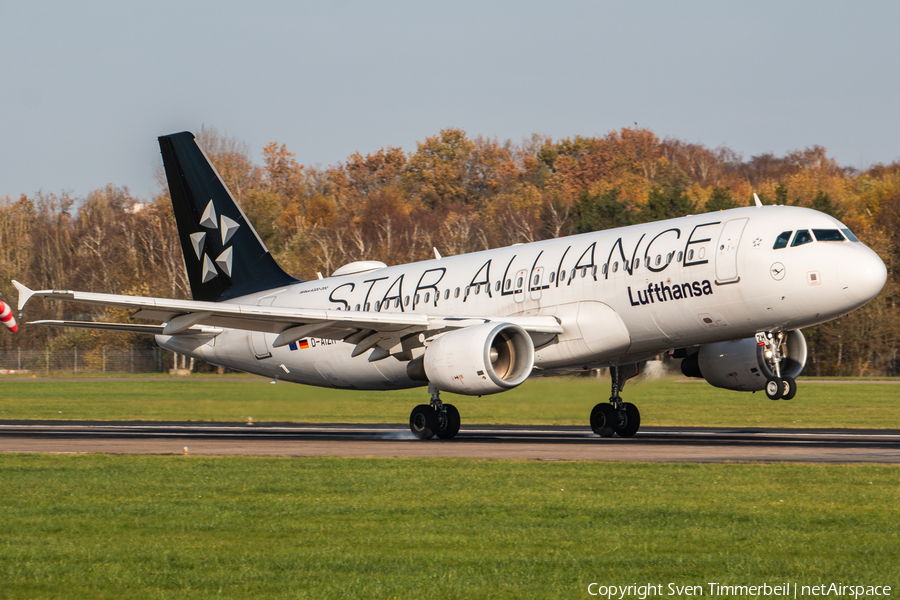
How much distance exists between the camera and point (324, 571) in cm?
988

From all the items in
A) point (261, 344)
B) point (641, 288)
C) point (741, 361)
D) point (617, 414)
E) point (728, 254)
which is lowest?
point (617, 414)

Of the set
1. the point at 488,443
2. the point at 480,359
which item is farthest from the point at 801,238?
the point at 488,443

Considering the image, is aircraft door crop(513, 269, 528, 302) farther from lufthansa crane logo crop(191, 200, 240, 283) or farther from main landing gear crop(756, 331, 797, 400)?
lufthansa crane logo crop(191, 200, 240, 283)

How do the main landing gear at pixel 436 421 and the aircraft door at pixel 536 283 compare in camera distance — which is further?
the main landing gear at pixel 436 421

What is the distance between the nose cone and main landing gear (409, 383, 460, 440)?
31.0ft

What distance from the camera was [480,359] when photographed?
23.0 metres

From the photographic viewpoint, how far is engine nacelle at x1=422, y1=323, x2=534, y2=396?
23.1 metres

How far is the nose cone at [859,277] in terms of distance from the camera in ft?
70.7

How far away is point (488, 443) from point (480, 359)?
2717mm

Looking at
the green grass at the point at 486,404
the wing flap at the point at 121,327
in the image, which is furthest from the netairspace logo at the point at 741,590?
the wing flap at the point at 121,327

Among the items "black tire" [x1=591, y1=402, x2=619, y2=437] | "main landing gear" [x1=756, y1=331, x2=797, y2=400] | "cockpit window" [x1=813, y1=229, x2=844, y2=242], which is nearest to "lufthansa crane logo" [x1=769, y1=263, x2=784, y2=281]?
"cockpit window" [x1=813, y1=229, x2=844, y2=242]

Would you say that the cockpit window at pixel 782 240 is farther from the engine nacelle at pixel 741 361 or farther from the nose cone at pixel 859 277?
the engine nacelle at pixel 741 361

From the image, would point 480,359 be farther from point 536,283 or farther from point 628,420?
point 628,420

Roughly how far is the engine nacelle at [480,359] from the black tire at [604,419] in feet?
13.4
